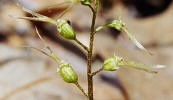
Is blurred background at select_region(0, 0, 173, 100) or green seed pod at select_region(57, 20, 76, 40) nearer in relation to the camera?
green seed pod at select_region(57, 20, 76, 40)

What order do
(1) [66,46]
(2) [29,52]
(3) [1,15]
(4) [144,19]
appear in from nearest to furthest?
(2) [29,52], (1) [66,46], (3) [1,15], (4) [144,19]

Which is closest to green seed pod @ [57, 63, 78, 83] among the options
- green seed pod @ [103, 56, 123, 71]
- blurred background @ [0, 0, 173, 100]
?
green seed pod @ [103, 56, 123, 71]

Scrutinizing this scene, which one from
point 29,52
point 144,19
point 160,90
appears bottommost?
point 160,90

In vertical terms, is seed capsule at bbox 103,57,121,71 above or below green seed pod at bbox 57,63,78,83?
above

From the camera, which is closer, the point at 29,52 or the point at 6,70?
the point at 6,70

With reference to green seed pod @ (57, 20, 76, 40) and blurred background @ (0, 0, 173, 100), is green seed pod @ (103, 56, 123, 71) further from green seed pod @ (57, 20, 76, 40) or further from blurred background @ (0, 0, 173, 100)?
blurred background @ (0, 0, 173, 100)

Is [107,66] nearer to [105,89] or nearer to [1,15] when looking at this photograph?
[105,89]

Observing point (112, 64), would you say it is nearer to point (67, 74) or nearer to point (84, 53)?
point (67, 74)

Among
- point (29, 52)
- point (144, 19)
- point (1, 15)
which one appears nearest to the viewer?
point (29, 52)

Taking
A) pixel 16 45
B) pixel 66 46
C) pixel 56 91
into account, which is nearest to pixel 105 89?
pixel 56 91
